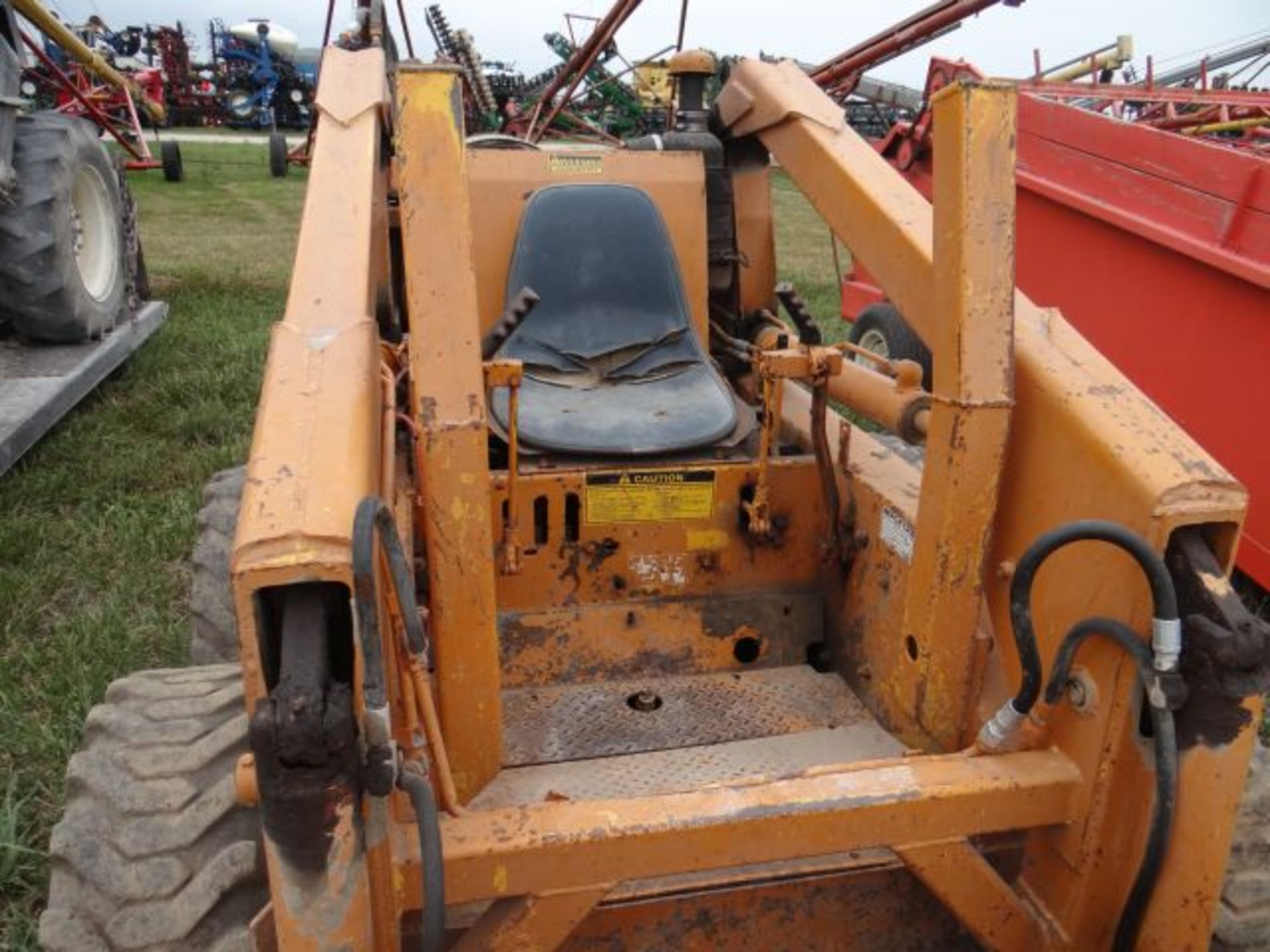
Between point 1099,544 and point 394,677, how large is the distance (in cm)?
118

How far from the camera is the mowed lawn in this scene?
2.92 meters

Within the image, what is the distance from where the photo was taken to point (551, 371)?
10.2 ft

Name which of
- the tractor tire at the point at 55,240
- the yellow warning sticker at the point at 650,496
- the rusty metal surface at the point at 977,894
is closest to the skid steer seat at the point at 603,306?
the yellow warning sticker at the point at 650,496

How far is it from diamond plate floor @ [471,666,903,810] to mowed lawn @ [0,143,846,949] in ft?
3.76

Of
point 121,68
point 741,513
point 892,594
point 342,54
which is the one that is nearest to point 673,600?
point 741,513

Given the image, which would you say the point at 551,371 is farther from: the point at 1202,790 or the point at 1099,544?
the point at 1202,790

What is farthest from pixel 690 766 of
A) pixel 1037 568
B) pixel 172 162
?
pixel 172 162

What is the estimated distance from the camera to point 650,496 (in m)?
2.72

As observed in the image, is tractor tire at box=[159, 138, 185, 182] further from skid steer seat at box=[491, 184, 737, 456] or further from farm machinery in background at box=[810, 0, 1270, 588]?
skid steer seat at box=[491, 184, 737, 456]

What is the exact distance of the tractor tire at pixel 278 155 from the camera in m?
18.3

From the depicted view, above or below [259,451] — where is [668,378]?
below

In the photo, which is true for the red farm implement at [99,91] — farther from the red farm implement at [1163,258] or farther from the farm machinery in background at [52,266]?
the red farm implement at [1163,258]

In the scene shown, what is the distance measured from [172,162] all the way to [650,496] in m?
17.2

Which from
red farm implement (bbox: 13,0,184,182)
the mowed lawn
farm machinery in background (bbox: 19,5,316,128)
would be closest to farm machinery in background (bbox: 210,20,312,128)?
farm machinery in background (bbox: 19,5,316,128)
